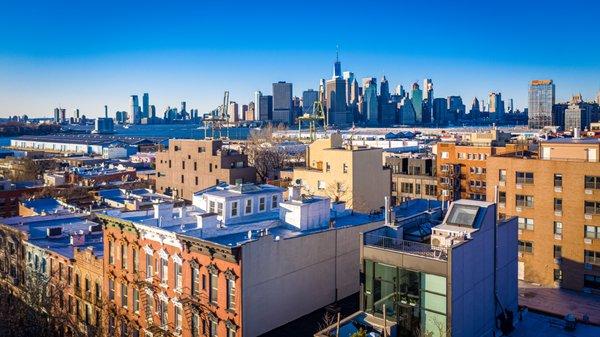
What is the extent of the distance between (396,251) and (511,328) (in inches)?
350

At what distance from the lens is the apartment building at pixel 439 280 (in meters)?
22.9

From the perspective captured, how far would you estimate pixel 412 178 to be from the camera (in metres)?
79.9

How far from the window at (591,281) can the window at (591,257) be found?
118 centimetres

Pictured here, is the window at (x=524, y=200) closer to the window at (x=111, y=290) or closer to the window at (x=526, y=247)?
the window at (x=526, y=247)

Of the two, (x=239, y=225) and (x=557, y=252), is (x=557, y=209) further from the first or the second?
(x=239, y=225)

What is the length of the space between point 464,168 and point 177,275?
176 ft

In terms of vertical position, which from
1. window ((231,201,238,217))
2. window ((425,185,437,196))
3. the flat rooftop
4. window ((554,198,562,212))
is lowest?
window ((425,185,437,196))

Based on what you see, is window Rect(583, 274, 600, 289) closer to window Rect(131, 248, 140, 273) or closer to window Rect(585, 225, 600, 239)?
window Rect(585, 225, 600, 239)

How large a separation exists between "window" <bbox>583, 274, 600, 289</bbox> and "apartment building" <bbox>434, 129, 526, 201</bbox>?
93.0 feet

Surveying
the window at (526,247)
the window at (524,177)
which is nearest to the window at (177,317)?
the window at (526,247)

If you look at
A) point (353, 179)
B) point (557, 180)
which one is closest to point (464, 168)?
point (353, 179)

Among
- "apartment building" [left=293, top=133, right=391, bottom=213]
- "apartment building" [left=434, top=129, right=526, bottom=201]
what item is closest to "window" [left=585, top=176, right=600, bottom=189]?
"apartment building" [left=293, top=133, right=391, bottom=213]

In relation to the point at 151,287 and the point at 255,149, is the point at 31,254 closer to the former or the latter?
the point at 151,287

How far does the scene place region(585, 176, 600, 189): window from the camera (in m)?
43.7
